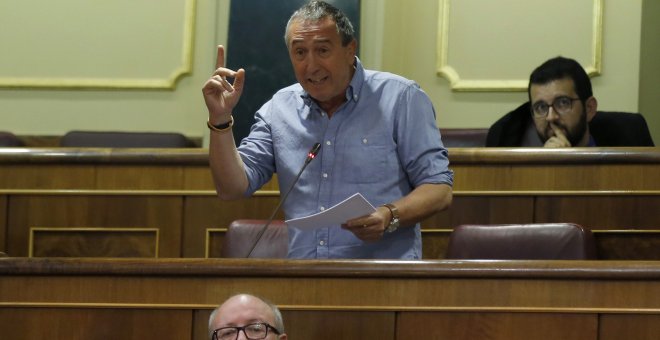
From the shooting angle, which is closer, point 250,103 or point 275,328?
point 275,328

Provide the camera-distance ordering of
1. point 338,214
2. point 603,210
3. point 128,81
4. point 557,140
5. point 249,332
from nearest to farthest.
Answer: point 249,332 < point 338,214 < point 603,210 < point 557,140 < point 128,81

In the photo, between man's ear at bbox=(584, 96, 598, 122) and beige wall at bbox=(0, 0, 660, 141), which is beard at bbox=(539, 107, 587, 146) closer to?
man's ear at bbox=(584, 96, 598, 122)

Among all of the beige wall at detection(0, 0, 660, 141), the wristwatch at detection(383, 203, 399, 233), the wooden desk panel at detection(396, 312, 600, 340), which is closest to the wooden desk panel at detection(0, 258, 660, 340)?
the wooden desk panel at detection(396, 312, 600, 340)

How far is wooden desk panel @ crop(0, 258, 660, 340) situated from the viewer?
1259 mm

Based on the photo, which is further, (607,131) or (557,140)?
(607,131)

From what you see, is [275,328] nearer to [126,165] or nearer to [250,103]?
[126,165]

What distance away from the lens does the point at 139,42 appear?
2787mm

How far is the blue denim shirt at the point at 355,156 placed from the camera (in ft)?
4.82

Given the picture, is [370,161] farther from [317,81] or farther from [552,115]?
[552,115]

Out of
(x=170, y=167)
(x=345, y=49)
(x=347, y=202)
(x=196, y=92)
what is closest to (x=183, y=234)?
(x=170, y=167)

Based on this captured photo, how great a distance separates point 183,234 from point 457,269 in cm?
71

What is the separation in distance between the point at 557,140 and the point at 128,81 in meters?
1.17

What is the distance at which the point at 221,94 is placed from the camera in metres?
1.39

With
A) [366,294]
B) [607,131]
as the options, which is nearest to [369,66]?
[607,131]
